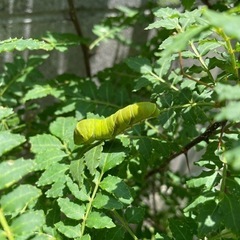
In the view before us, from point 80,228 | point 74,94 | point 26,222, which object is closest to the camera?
point 26,222

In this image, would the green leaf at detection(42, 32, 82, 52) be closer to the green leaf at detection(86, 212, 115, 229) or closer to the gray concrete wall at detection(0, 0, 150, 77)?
the gray concrete wall at detection(0, 0, 150, 77)

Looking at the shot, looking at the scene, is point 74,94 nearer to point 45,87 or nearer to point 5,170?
point 45,87

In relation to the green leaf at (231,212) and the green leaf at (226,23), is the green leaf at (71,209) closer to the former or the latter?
the green leaf at (231,212)

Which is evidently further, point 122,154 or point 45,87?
point 45,87

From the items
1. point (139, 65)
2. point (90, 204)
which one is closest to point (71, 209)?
point (90, 204)

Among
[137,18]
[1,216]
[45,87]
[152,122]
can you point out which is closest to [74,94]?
[45,87]

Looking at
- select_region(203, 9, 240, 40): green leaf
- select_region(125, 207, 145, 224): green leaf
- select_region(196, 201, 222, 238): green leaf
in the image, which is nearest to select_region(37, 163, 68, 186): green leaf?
select_region(125, 207, 145, 224): green leaf

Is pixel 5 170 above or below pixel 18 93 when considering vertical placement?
above
